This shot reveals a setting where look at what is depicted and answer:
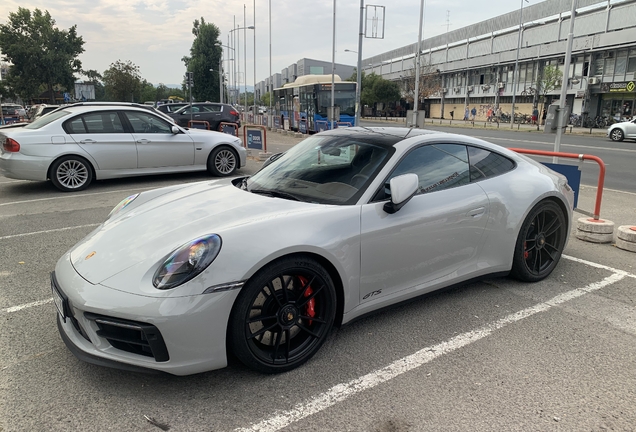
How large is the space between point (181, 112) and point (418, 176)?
805 inches

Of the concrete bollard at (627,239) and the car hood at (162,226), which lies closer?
the car hood at (162,226)

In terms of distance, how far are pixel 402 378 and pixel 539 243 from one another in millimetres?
2226

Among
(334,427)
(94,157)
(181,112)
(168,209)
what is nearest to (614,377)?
(334,427)

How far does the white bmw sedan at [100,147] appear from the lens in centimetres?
820

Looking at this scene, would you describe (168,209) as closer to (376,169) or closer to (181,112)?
→ (376,169)

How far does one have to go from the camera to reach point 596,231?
5.62m

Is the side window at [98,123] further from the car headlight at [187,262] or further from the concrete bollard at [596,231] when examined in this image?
the concrete bollard at [596,231]

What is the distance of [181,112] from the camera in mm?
21969

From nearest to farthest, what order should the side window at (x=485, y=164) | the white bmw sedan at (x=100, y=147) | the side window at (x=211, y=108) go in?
the side window at (x=485, y=164) < the white bmw sedan at (x=100, y=147) < the side window at (x=211, y=108)

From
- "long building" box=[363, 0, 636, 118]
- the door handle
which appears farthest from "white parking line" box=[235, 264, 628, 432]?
"long building" box=[363, 0, 636, 118]

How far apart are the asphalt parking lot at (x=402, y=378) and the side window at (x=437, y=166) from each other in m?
1.02

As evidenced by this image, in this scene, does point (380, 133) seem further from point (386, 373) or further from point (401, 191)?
point (386, 373)

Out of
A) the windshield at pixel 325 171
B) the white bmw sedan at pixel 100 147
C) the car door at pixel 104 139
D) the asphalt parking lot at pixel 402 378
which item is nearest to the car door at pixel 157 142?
the white bmw sedan at pixel 100 147

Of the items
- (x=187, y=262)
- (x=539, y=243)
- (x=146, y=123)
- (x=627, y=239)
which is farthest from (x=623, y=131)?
(x=187, y=262)
